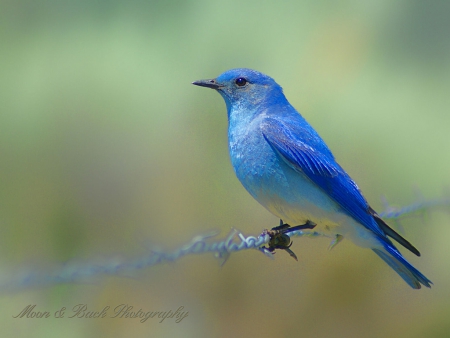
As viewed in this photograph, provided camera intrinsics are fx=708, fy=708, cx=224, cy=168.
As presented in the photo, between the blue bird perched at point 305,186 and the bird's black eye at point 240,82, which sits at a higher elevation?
the bird's black eye at point 240,82

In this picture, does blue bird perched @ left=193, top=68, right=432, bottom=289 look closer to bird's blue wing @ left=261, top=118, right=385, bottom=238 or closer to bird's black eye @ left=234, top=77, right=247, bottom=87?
bird's blue wing @ left=261, top=118, right=385, bottom=238

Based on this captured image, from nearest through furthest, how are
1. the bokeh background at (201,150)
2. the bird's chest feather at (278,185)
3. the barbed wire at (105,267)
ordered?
Answer: the barbed wire at (105,267) → the bird's chest feather at (278,185) → the bokeh background at (201,150)

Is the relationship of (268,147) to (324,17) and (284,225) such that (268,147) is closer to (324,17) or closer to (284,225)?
(284,225)

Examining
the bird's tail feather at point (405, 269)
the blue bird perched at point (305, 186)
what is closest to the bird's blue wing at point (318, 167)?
the blue bird perched at point (305, 186)

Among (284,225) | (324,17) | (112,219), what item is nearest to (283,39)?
(324,17)

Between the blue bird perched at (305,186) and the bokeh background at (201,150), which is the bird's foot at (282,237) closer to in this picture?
the blue bird perched at (305,186)
